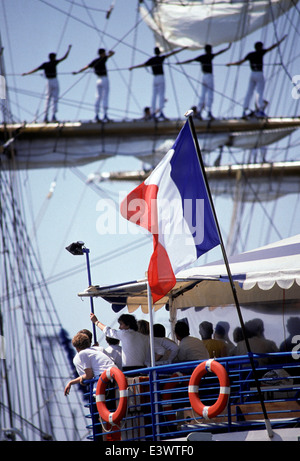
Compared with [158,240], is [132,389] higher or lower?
lower

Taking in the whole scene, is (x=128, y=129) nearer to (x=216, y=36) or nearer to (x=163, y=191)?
(x=216, y=36)

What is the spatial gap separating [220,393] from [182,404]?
4.55ft

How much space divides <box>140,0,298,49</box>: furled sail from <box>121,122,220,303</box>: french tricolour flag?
26826mm

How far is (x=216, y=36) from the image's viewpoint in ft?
120

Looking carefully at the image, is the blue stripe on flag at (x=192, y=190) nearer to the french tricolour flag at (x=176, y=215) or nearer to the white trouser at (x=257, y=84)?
the french tricolour flag at (x=176, y=215)

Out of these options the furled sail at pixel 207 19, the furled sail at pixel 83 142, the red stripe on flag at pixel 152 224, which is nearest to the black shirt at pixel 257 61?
the furled sail at pixel 83 142

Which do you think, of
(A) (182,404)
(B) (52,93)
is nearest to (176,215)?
(A) (182,404)

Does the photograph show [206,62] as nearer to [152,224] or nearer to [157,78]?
[157,78]

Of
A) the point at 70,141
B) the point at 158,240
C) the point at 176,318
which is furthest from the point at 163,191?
the point at 70,141

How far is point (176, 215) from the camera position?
873 centimetres

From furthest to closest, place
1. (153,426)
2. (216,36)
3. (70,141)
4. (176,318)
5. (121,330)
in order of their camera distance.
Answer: (216,36) → (70,141) → (176,318) → (121,330) → (153,426)

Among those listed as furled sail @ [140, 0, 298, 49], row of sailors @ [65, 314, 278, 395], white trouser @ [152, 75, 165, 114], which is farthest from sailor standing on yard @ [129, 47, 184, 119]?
row of sailors @ [65, 314, 278, 395]

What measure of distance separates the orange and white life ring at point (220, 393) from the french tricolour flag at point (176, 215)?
0.97 metres
